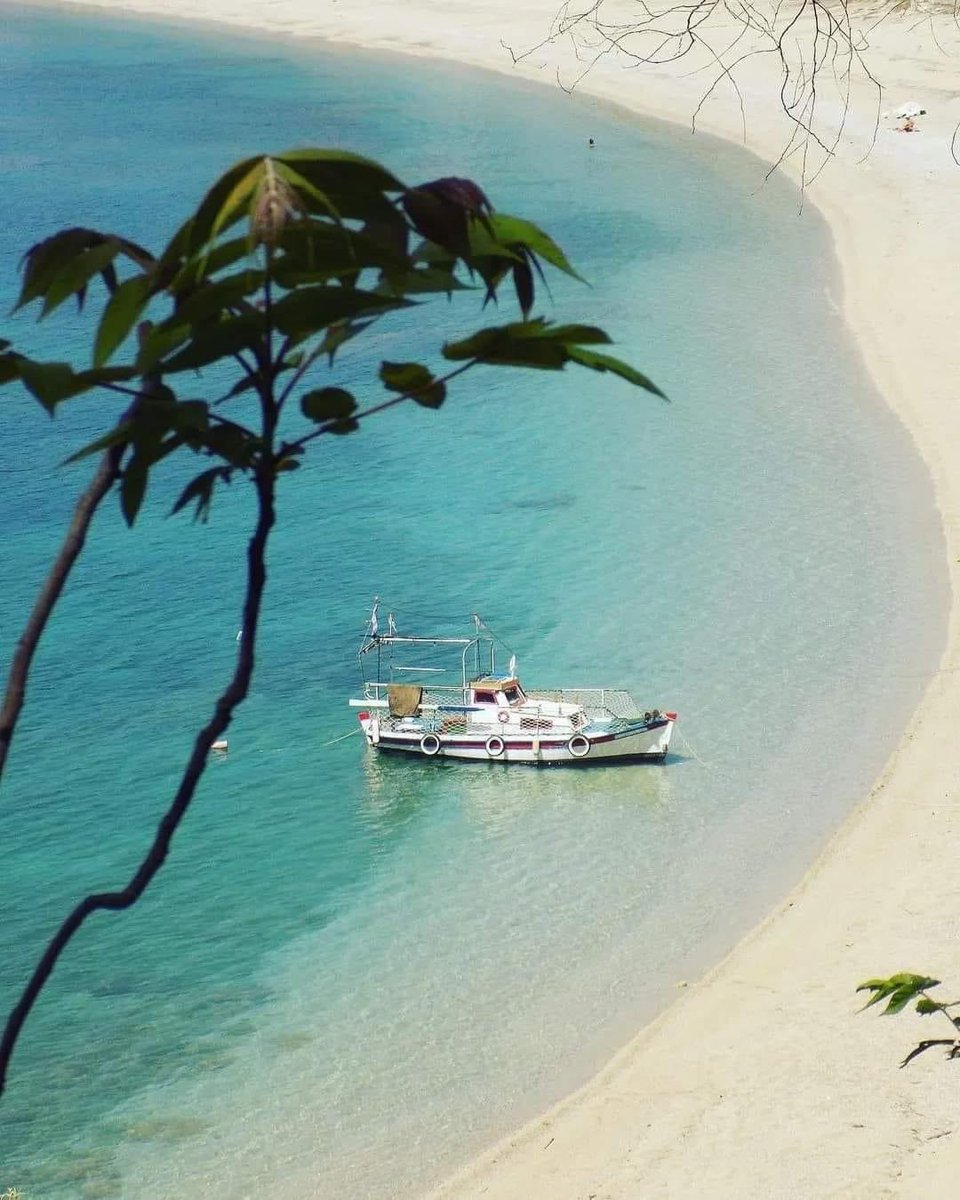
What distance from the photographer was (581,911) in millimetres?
17359

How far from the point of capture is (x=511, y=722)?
2114cm

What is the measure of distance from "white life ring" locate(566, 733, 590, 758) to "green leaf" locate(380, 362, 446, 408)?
1889cm

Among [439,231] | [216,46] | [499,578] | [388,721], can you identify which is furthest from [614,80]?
[439,231]

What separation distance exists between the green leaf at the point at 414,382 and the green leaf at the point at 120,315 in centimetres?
31

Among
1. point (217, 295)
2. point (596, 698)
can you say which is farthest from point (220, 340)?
point (596, 698)

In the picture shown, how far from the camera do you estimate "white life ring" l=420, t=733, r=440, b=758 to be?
21.2 m

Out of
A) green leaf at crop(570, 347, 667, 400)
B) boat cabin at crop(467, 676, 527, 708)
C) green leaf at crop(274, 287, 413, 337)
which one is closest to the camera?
green leaf at crop(274, 287, 413, 337)

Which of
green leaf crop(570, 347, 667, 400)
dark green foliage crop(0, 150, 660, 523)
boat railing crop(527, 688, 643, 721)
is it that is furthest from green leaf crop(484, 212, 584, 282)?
boat railing crop(527, 688, 643, 721)

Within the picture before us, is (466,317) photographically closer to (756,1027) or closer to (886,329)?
(886,329)

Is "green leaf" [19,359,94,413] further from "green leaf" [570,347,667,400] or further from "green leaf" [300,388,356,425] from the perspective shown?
"green leaf" [570,347,667,400]

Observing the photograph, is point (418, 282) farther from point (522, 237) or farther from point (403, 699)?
point (403, 699)

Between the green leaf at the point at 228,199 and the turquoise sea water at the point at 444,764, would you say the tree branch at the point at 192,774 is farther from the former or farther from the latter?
the turquoise sea water at the point at 444,764

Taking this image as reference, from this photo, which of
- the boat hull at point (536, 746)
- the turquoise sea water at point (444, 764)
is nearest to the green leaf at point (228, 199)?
the turquoise sea water at point (444, 764)

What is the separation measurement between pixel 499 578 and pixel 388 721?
5063mm
